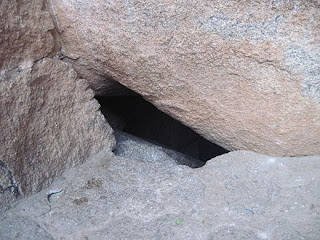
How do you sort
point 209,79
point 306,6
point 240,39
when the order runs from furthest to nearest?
point 209,79 < point 240,39 < point 306,6

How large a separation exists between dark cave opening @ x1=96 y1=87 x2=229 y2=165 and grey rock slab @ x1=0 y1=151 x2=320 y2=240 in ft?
2.32

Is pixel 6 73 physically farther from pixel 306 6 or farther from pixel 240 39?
pixel 306 6

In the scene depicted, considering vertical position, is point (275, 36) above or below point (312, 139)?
above

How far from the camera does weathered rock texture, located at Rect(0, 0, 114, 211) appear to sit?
3.96ft

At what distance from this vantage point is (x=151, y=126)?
92.0 inches

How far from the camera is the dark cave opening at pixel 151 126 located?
82.4 inches

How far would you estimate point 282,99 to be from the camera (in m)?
1.22

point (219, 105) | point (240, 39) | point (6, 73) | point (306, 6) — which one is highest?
point (306, 6)

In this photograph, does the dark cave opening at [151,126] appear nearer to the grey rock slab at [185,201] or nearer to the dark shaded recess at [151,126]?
the dark shaded recess at [151,126]

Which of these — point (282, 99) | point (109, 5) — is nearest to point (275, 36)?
point (282, 99)

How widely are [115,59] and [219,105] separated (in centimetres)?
36

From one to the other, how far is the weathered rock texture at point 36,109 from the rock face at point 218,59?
91mm

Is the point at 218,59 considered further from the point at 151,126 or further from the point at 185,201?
the point at 151,126

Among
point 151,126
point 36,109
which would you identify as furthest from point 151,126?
point 36,109
